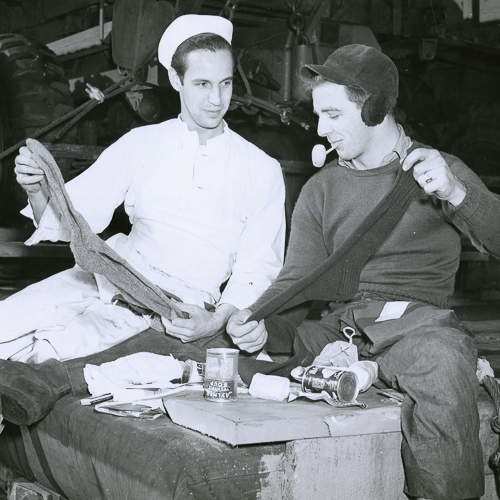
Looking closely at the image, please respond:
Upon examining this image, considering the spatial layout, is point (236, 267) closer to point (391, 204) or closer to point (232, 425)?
point (391, 204)

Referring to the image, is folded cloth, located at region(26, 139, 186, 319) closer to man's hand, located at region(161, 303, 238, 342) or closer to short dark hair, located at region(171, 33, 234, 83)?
man's hand, located at region(161, 303, 238, 342)

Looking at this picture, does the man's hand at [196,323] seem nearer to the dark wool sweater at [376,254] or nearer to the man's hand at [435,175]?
the dark wool sweater at [376,254]

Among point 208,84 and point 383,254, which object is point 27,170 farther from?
point 383,254

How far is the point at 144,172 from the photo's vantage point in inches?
132

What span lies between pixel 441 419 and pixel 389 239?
790 mm

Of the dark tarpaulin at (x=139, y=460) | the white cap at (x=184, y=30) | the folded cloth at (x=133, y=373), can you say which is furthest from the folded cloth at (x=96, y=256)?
the white cap at (x=184, y=30)

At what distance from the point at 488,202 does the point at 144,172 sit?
1.46m

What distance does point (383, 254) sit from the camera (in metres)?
2.88

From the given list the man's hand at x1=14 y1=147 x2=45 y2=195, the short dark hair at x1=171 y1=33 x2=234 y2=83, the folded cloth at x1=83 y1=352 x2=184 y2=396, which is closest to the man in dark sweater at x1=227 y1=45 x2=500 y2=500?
the folded cloth at x1=83 y1=352 x2=184 y2=396

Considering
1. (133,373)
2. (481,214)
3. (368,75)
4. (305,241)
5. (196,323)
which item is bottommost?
(133,373)

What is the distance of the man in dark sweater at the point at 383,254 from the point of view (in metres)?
2.35

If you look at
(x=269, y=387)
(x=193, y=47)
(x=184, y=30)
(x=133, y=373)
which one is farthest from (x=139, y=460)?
(x=184, y=30)

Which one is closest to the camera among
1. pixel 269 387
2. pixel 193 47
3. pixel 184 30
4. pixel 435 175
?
pixel 435 175

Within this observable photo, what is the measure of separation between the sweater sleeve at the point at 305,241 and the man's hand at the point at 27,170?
0.94 metres
